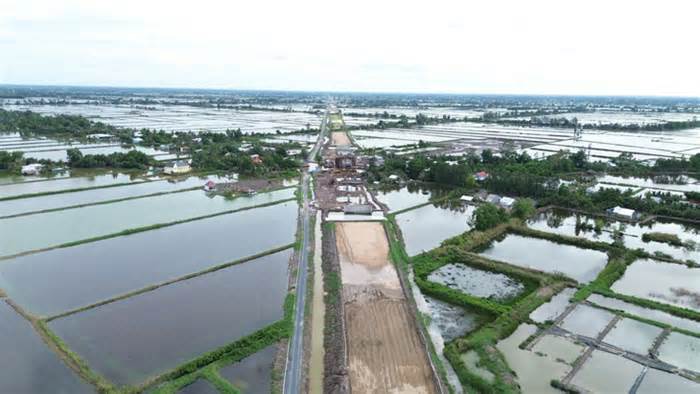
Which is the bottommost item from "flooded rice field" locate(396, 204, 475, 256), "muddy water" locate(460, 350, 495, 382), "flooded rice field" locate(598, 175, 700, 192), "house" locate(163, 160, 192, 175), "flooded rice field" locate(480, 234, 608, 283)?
"muddy water" locate(460, 350, 495, 382)

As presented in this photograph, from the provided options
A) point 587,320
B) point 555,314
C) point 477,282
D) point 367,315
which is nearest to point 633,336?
point 587,320

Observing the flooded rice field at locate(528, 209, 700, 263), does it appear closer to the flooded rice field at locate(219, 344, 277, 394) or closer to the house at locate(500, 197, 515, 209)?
the house at locate(500, 197, 515, 209)

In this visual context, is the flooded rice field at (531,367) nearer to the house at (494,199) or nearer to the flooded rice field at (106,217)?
the house at (494,199)

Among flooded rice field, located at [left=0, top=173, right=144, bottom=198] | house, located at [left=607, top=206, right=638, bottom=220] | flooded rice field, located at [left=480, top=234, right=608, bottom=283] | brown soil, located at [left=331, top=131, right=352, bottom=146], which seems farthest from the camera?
brown soil, located at [left=331, top=131, right=352, bottom=146]

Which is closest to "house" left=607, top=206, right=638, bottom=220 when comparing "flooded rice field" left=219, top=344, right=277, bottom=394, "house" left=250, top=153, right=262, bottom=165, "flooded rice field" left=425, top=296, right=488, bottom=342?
"flooded rice field" left=425, top=296, right=488, bottom=342

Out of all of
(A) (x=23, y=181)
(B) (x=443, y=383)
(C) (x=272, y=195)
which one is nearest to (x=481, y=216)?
(B) (x=443, y=383)
